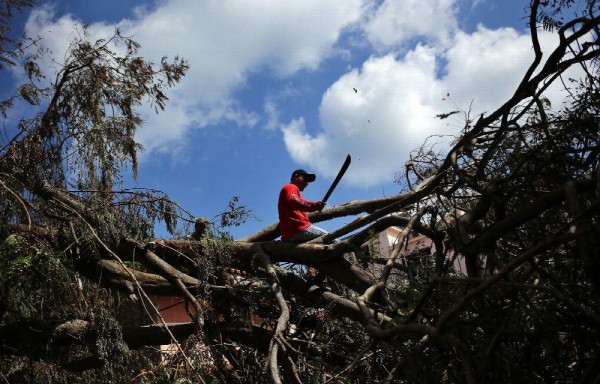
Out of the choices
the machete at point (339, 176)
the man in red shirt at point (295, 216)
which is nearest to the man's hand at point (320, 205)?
the man in red shirt at point (295, 216)

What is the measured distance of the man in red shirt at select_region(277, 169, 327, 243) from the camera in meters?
6.44

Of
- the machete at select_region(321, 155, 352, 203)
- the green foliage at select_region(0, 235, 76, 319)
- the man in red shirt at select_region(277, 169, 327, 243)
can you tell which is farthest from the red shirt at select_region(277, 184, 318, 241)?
the green foliage at select_region(0, 235, 76, 319)

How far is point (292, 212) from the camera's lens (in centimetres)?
Answer: 661

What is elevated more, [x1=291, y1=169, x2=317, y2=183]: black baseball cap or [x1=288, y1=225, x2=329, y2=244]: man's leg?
[x1=291, y1=169, x2=317, y2=183]: black baseball cap

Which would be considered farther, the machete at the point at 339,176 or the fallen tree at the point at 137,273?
the machete at the point at 339,176

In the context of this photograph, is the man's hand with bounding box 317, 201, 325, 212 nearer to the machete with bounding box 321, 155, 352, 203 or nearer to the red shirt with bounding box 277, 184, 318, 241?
the red shirt with bounding box 277, 184, 318, 241

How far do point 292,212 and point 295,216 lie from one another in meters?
0.06

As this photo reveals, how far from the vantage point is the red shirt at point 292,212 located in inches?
254

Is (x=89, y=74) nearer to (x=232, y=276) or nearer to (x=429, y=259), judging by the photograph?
(x=232, y=276)

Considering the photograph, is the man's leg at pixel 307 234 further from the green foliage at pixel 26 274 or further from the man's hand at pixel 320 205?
the green foliage at pixel 26 274

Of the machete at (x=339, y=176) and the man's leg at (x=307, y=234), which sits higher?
the machete at (x=339, y=176)

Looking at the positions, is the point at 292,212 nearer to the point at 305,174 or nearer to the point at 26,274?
the point at 305,174

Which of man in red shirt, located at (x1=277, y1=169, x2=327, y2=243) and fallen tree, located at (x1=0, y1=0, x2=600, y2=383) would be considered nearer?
fallen tree, located at (x1=0, y1=0, x2=600, y2=383)

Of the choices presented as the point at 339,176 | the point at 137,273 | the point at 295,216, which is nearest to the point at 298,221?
the point at 295,216
